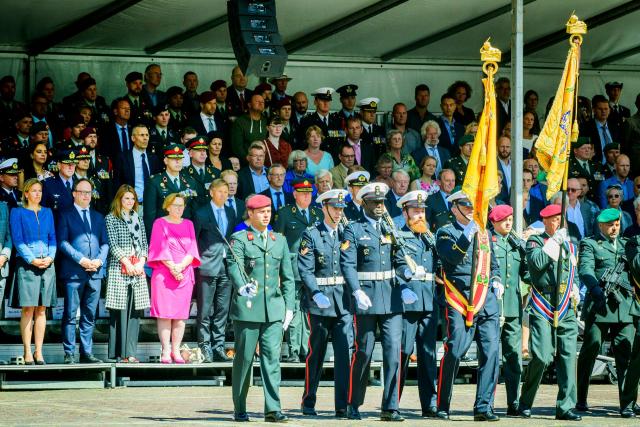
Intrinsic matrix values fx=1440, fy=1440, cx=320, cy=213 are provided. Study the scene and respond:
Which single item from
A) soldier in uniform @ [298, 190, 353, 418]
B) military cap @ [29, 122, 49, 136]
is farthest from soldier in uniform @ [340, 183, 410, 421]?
military cap @ [29, 122, 49, 136]

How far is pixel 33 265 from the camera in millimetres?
14383

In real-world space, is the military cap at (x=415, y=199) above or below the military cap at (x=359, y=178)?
below

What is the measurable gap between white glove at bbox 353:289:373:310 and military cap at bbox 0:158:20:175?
4.84 metres

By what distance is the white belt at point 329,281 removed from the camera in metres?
12.8

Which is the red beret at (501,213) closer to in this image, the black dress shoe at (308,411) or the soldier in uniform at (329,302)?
the soldier in uniform at (329,302)

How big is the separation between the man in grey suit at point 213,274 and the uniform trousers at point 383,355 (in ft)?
10.3

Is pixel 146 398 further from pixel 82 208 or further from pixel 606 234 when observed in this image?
pixel 606 234

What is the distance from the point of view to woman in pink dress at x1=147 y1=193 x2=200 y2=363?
14789 mm

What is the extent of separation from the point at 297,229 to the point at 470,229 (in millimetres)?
3420

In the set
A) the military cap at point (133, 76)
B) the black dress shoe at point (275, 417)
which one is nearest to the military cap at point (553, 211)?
the black dress shoe at point (275, 417)

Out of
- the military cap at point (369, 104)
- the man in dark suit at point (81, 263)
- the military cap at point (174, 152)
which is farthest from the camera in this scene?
the military cap at point (369, 104)

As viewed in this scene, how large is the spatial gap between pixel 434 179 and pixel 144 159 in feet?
12.5

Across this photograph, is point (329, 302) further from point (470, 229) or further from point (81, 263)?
point (81, 263)

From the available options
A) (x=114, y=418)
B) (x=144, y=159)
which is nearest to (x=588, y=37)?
(x=144, y=159)
